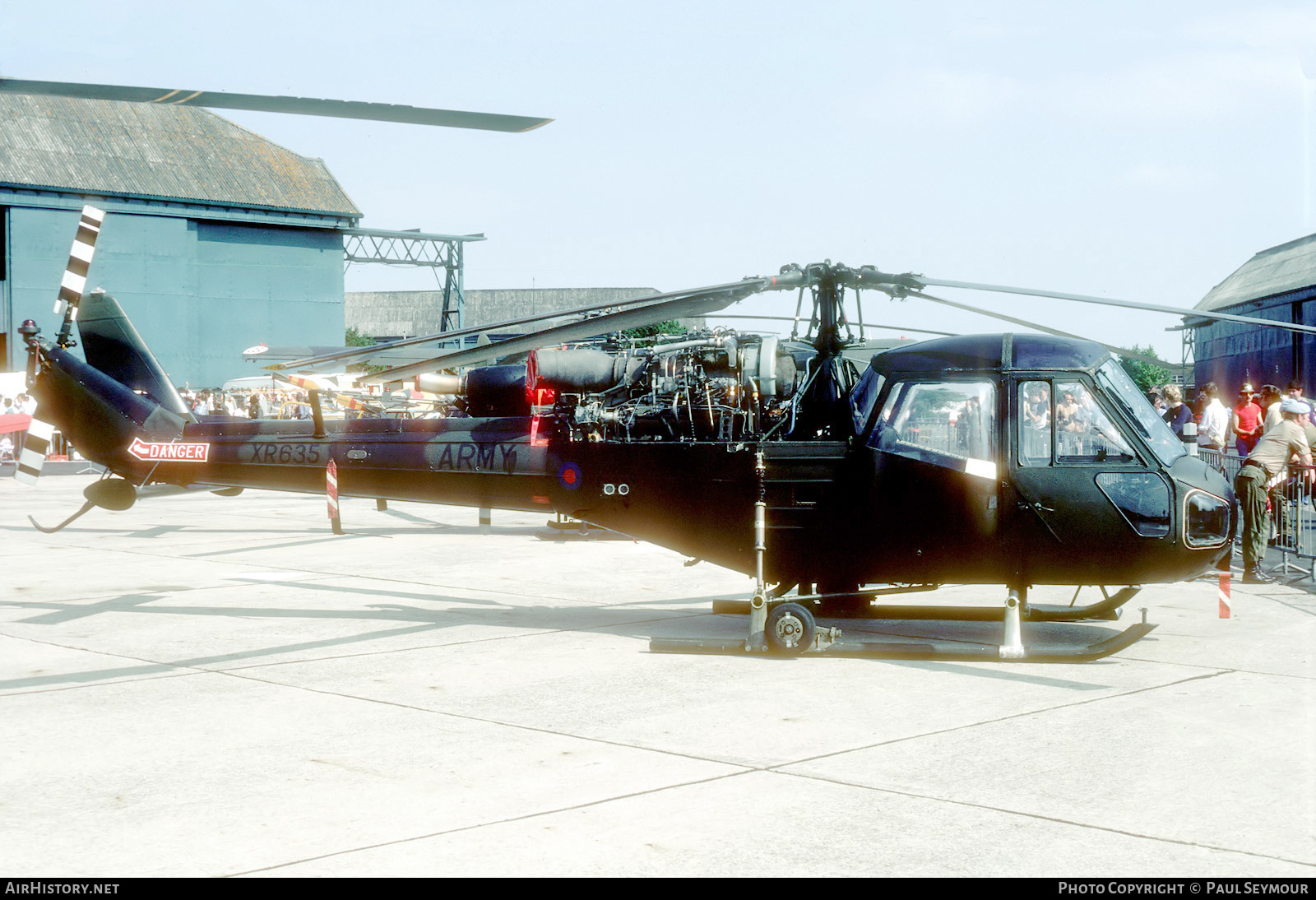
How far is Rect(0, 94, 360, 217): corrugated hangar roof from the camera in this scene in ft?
159

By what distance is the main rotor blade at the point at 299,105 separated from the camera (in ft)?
15.6

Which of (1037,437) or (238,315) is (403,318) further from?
(1037,437)

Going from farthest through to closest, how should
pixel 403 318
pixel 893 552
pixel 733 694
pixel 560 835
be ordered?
pixel 403 318, pixel 893 552, pixel 733 694, pixel 560 835

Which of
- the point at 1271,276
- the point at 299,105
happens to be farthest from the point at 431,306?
the point at 299,105

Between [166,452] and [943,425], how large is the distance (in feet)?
24.2

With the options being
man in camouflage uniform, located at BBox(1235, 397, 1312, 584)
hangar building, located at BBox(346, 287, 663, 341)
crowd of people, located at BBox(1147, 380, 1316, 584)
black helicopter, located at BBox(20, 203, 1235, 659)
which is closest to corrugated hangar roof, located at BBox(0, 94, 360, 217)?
black helicopter, located at BBox(20, 203, 1235, 659)

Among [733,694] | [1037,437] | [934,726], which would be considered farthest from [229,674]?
[1037,437]

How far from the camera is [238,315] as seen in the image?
2108 inches

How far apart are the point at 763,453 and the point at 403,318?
409 ft

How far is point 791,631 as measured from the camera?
28.1 ft

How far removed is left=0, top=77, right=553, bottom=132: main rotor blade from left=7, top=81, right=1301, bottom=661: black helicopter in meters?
2.57

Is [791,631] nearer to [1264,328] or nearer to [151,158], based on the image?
[1264,328]

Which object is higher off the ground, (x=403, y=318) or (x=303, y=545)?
(x=403, y=318)

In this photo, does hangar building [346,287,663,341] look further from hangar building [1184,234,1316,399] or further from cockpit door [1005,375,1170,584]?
cockpit door [1005,375,1170,584]
